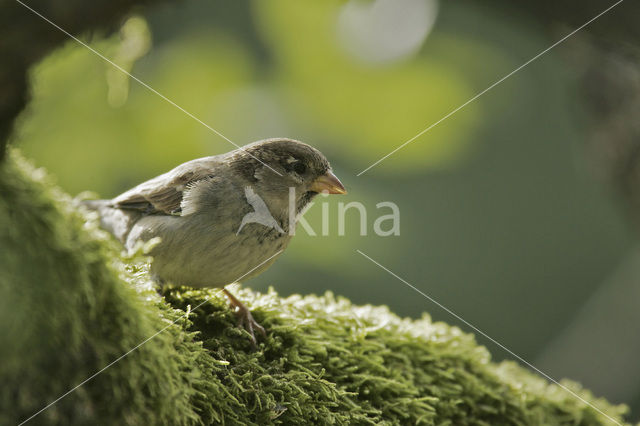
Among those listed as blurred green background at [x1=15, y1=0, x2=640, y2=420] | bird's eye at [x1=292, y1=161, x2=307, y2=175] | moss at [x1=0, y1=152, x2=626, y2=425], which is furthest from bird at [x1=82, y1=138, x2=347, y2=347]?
blurred green background at [x1=15, y1=0, x2=640, y2=420]

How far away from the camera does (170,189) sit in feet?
Answer: 11.9

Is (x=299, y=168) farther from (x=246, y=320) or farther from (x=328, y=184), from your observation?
(x=246, y=320)

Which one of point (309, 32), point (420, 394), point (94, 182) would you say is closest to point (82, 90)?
point (94, 182)

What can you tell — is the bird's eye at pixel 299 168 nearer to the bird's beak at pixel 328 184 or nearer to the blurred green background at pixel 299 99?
the bird's beak at pixel 328 184

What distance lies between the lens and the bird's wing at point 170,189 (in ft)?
11.7

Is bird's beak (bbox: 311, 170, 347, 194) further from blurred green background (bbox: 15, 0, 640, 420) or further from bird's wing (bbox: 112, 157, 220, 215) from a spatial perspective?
bird's wing (bbox: 112, 157, 220, 215)

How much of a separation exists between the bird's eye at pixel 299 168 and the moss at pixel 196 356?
834 mm

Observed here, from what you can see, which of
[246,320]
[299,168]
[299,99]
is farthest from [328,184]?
[246,320]

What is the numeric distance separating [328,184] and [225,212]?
2.48ft

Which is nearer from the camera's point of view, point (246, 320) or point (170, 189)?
point (246, 320)

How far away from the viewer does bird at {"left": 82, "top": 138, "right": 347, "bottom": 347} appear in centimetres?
317

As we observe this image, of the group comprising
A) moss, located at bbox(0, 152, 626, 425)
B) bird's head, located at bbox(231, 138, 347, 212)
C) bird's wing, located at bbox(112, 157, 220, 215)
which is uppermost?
bird's head, located at bbox(231, 138, 347, 212)

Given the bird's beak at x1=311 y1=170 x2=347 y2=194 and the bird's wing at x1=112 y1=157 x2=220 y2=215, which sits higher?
the bird's beak at x1=311 y1=170 x2=347 y2=194

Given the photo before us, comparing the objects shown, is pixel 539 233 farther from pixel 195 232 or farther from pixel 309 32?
pixel 195 232
